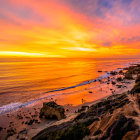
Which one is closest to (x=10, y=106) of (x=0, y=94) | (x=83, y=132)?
(x=0, y=94)

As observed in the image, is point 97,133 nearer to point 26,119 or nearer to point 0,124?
point 26,119

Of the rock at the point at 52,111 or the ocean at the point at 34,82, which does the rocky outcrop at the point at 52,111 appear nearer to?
the rock at the point at 52,111

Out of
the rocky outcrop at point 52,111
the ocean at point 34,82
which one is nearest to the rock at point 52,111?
the rocky outcrop at point 52,111

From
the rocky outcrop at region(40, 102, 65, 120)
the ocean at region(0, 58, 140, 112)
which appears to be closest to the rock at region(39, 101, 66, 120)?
the rocky outcrop at region(40, 102, 65, 120)

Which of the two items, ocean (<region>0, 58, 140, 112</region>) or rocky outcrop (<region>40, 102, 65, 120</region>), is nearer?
rocky outcrop (<region>40, 102, 65, 120</region>)

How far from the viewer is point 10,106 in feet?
70.1

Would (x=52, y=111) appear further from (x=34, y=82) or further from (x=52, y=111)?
(x=34, y=82)

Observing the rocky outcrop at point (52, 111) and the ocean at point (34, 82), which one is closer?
the rocky outcrop at point (52, 111)

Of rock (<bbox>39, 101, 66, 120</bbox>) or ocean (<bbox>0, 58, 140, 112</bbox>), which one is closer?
rock (<bbox>39, 101, 66, 120</bbox>)

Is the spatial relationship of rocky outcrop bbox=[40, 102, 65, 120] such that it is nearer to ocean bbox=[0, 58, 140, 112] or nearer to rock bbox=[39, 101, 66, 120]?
rock bbox=[39, 101, 66, 120]

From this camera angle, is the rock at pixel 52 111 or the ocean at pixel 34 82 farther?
the ocean at pixel 34 82

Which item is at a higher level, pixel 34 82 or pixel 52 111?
pixel 34 82

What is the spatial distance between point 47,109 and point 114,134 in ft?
40.5

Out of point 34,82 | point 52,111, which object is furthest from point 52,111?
point 34,82
